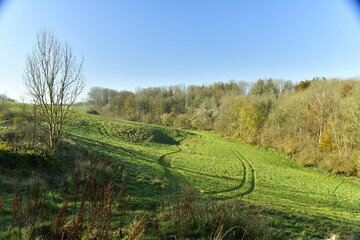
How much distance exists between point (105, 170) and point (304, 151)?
28.0 metres

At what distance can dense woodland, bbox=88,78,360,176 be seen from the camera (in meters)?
23.4

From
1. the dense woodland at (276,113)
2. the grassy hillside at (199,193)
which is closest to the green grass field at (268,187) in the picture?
the grassy hillside at (199,193)

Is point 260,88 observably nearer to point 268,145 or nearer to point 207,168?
point 268,145

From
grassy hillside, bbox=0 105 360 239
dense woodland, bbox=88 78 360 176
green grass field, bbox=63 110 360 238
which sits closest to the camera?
grassy hillside, bbox=0 105 360 239

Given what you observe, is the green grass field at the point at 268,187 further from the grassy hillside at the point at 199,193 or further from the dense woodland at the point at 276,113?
the dense woodland at the point at 276,113

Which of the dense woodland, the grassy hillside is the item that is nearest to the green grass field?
the grassy hillside

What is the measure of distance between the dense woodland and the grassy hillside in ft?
10.5

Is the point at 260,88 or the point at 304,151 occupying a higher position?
the point at 260,88

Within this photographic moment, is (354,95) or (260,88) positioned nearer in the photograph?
(354,95)

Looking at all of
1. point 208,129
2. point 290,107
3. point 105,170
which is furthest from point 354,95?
point 208,129

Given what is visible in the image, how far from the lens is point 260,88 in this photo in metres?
52.8

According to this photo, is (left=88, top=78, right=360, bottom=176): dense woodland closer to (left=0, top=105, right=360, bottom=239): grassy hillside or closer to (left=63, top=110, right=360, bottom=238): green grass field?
(left=0, top=105, right=360, bottom=239): grassy hillside

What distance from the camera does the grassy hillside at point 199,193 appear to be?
4.46 m

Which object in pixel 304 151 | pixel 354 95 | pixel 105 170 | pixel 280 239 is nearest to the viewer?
pixel 280 239
